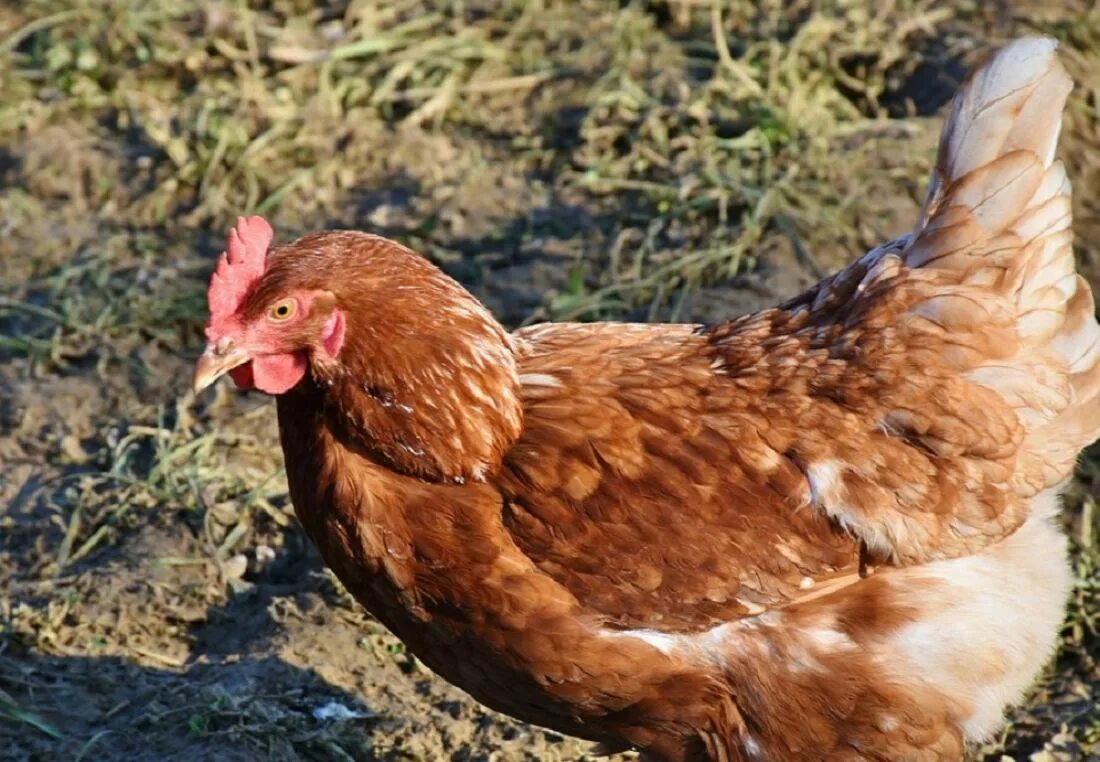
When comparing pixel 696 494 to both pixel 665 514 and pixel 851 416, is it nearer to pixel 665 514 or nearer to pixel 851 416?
pixel 665 514

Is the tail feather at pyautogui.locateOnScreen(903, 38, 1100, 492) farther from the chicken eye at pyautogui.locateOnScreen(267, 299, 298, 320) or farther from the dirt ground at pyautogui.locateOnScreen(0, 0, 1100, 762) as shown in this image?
the chicken eye at pyautogui.locateOnScreen(267, 299, 298, 320)

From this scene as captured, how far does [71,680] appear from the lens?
15.3 feet

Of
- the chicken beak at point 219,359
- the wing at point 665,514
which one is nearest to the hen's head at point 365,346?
the chicken beak at point 219,359

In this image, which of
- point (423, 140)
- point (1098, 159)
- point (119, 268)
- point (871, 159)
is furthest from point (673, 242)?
point (119, 268)

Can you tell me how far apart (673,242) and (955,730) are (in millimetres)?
2931

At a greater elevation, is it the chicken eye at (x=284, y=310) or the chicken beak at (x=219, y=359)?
the chicken eye at (x=284, y=310)

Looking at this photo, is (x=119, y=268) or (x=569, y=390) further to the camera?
(x=119, y=268)

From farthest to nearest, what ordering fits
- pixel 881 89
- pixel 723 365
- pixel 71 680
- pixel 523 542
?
pixel 881 89 < pixel 71 680 < pixel 723 365 < pixel 523 542

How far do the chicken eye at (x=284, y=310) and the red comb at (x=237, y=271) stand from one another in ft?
0.31

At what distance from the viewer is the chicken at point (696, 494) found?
3.60 metres

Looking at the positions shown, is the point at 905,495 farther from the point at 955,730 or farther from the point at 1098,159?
the point at 1098,159

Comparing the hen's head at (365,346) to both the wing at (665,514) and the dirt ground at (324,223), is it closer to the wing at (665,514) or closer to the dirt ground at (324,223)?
the wing at (665,514)

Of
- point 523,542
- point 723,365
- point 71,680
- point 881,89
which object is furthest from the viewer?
point 881,89

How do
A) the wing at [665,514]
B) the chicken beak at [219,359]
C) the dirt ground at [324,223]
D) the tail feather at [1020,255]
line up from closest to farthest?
1. the chicken beak at [219,359]
2. the wing at [665,514]
3. the tail feather at [1020,255]
4. the dirt ground at [324,223]
